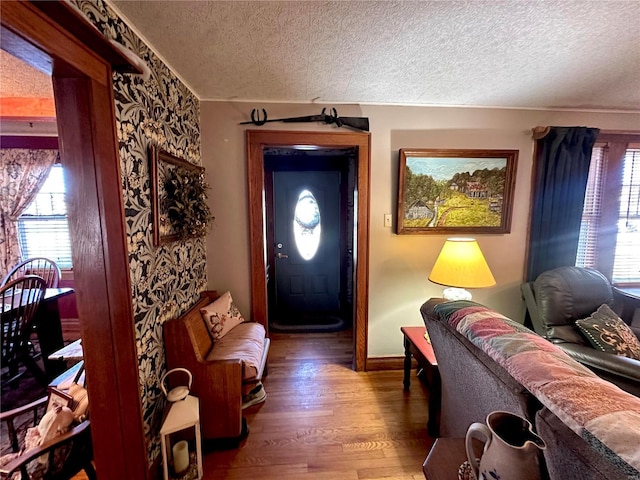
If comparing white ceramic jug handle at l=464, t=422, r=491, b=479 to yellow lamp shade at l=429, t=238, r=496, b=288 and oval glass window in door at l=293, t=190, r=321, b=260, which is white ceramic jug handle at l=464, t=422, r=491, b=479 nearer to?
yellow lamp shade at l=429, t=238, r=496, b=288

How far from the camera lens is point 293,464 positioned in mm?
→ 1491

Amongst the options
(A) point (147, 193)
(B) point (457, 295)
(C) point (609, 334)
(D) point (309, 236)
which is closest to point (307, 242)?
(D) point (309, 236)

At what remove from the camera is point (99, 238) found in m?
1.05

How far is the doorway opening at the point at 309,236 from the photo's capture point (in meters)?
3.31

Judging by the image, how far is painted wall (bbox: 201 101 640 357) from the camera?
84.9 inches

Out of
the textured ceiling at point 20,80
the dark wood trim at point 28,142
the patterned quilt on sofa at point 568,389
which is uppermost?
the textured ceiling at point 20,80

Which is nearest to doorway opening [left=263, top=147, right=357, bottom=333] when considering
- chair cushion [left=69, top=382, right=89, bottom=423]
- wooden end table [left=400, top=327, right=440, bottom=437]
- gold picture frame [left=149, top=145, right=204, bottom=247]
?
wooden end table [left=400, top=327, right=440, bottom=437]

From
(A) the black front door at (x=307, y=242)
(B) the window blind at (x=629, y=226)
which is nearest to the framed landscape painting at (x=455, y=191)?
(B) the window blind at (x=629, y=226)

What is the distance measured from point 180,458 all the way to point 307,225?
2528 millimetres

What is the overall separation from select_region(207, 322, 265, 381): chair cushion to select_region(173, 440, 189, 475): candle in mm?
435


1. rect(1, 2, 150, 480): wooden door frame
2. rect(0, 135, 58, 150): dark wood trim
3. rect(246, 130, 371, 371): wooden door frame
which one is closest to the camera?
rect(1, 2, 150, 480): wooden door frame

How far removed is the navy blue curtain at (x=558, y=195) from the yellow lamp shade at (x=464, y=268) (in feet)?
3.01

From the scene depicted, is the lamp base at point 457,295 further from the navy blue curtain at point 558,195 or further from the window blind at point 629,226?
the window blind at point 629,226

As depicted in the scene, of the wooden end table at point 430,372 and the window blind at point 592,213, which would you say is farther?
the window blind at point 592,213
